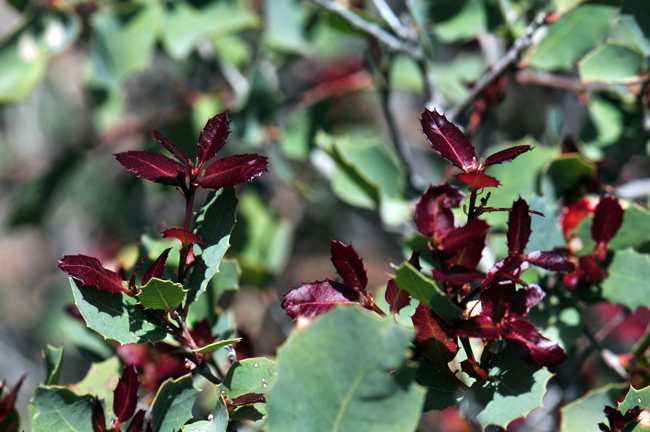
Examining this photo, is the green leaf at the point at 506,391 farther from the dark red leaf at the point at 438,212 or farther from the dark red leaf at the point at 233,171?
the dark red leaf at the point at 233,171

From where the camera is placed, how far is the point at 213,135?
579 millimetres

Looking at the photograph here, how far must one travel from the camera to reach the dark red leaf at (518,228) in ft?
1.82

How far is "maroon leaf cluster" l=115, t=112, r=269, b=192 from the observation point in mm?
571

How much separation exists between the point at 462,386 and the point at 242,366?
26cm

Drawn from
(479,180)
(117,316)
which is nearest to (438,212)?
(479,180)

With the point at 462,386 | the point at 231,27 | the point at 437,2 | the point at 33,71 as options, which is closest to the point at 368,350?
the point at 462,386

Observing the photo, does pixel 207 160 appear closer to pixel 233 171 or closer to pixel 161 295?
pixel 233 171

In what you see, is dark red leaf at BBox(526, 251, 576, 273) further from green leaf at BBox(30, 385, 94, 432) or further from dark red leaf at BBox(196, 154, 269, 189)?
green leaf at BBox(30, 385, 94, 432)

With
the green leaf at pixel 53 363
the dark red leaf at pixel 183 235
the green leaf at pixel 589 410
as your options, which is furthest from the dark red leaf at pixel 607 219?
the green leaf at pixel 53 363

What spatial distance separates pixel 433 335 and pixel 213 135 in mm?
331

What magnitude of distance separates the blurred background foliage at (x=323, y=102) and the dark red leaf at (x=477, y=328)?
284 mm

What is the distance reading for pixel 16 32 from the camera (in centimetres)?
132

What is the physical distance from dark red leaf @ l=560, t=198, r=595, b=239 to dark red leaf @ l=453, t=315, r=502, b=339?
35 cm

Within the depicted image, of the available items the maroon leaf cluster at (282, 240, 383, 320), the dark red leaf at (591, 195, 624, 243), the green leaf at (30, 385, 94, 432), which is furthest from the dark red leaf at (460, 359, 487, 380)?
the green leaf at (30, 385, 94, 432)
